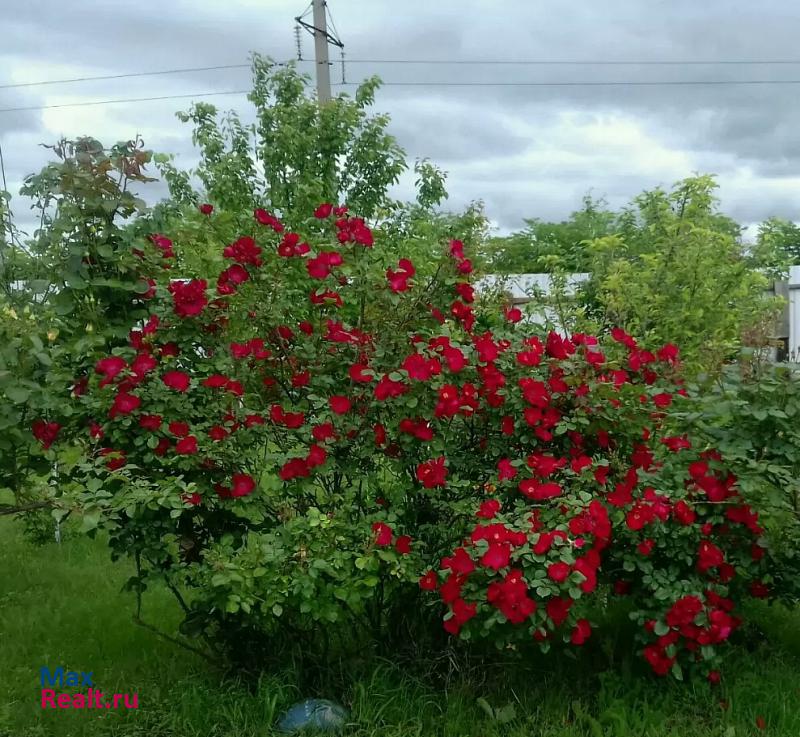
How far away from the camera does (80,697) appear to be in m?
3.03

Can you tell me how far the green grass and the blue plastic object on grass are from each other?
5 centimetres

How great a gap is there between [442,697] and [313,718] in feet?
1.45

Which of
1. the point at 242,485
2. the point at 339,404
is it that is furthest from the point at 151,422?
the point at 339,404

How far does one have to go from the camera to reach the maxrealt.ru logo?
2.99m

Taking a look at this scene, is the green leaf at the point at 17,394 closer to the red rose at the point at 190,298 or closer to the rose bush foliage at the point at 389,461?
the rose bush foliage at the point at 389,461

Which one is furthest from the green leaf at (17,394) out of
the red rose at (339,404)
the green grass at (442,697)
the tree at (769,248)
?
the tree at (769,248)

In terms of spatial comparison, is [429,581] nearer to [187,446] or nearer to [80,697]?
[187,446]

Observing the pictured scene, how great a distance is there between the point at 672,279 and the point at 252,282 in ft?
8.16

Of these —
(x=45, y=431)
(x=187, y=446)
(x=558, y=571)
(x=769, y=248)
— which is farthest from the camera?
(x=769, y=248)

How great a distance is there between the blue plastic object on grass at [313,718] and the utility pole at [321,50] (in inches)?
301

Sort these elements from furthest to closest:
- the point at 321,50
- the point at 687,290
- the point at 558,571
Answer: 1. the point at 321,50
2. the point at 687,290
3. the point at 558,571

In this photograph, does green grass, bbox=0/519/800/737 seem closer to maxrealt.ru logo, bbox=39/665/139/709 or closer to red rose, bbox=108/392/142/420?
maxrealt.ru logo, bbox=39/665/139/709

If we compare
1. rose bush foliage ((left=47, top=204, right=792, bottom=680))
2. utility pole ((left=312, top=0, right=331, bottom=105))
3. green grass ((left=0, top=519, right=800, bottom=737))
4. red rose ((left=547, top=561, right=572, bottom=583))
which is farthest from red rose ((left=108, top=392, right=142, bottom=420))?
utility pole ((left=312, top=0, right=331, bottom=105))

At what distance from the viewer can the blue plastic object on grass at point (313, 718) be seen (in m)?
2.74
